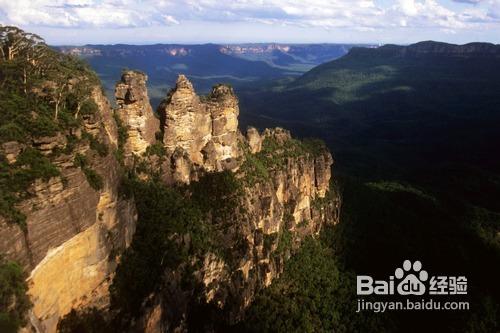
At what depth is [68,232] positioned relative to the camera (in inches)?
875

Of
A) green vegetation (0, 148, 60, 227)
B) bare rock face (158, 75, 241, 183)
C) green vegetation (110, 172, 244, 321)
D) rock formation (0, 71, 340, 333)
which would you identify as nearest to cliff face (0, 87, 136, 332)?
rock formation (0, 71, 340, 333)

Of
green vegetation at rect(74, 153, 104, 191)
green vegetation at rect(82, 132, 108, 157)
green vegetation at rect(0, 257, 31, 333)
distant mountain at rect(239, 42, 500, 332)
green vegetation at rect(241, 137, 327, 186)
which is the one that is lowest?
distant mountain at rect(239, 42, 500, 332)

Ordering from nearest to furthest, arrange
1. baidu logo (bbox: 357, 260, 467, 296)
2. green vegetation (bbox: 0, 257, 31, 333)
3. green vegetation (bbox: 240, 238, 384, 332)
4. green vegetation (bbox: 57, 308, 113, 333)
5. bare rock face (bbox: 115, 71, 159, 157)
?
green vegetation (bbox: 0, 257, 31, 333) < green vegetation (bbox: 57, 308, 113, 333) < bare rock face (bbox: 115, 71, 159, 157) < green vegetation (bbox: 240, 238, 384, 332) < baidu logo (bbox: 357, 260, 467, 296)

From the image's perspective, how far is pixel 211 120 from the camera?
1734 inches

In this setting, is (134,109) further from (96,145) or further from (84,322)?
(84,322)

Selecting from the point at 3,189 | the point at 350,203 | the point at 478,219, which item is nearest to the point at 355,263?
the point at 350,203

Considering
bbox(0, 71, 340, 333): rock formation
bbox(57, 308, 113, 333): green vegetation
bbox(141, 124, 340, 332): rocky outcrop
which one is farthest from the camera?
bbox(141, 124, 340, 332): rocky outcrop

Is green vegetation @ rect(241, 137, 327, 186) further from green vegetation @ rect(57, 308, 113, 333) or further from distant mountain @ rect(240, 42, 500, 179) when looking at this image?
distant mountain @ rect(240, 42, 500, 179)

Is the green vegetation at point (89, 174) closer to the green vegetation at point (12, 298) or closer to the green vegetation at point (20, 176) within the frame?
the green vegetation at point (20, 176)

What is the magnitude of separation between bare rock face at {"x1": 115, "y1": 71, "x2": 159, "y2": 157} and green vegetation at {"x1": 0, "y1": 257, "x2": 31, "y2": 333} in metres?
18.1

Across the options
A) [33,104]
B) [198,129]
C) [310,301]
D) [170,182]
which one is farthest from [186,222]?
[310,301]

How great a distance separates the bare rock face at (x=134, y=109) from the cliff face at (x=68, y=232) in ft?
28.1

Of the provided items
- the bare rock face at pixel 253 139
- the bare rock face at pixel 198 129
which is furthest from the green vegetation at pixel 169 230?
the bare rock face at pixel 253 139

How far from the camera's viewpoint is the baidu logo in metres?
46.9
